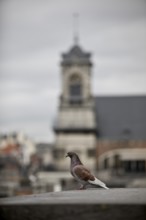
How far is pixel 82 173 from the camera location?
15.3ft

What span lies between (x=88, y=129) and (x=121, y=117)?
9.32 feet

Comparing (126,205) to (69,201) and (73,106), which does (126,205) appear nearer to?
(69,201)

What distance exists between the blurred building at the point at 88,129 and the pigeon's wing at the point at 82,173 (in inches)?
1801

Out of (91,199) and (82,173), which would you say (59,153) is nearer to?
(82,173)

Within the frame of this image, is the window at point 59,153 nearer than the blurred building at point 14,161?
No

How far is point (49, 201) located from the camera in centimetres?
370

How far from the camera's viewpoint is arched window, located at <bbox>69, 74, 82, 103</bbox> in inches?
2026

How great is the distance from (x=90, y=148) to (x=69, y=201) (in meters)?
47.6

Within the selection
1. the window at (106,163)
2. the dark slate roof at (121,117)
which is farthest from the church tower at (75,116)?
the dark slate roof at (121,117)

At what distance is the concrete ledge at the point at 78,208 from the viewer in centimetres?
341

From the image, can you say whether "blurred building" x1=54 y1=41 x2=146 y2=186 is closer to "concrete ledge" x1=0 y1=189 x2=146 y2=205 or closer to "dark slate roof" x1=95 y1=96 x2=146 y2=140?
"dark slate roof" x1=95 y1=96 x2=146 y2=140

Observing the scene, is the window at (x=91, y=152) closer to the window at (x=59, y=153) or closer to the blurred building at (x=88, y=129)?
the blurred building at (x=88, y=129)

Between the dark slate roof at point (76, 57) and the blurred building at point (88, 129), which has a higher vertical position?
the dark slate roof at point (76, 57)

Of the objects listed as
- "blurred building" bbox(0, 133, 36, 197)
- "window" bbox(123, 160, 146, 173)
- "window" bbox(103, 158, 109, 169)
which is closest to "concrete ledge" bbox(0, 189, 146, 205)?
"blurred building" bbox(0, 133, 36, 197)
